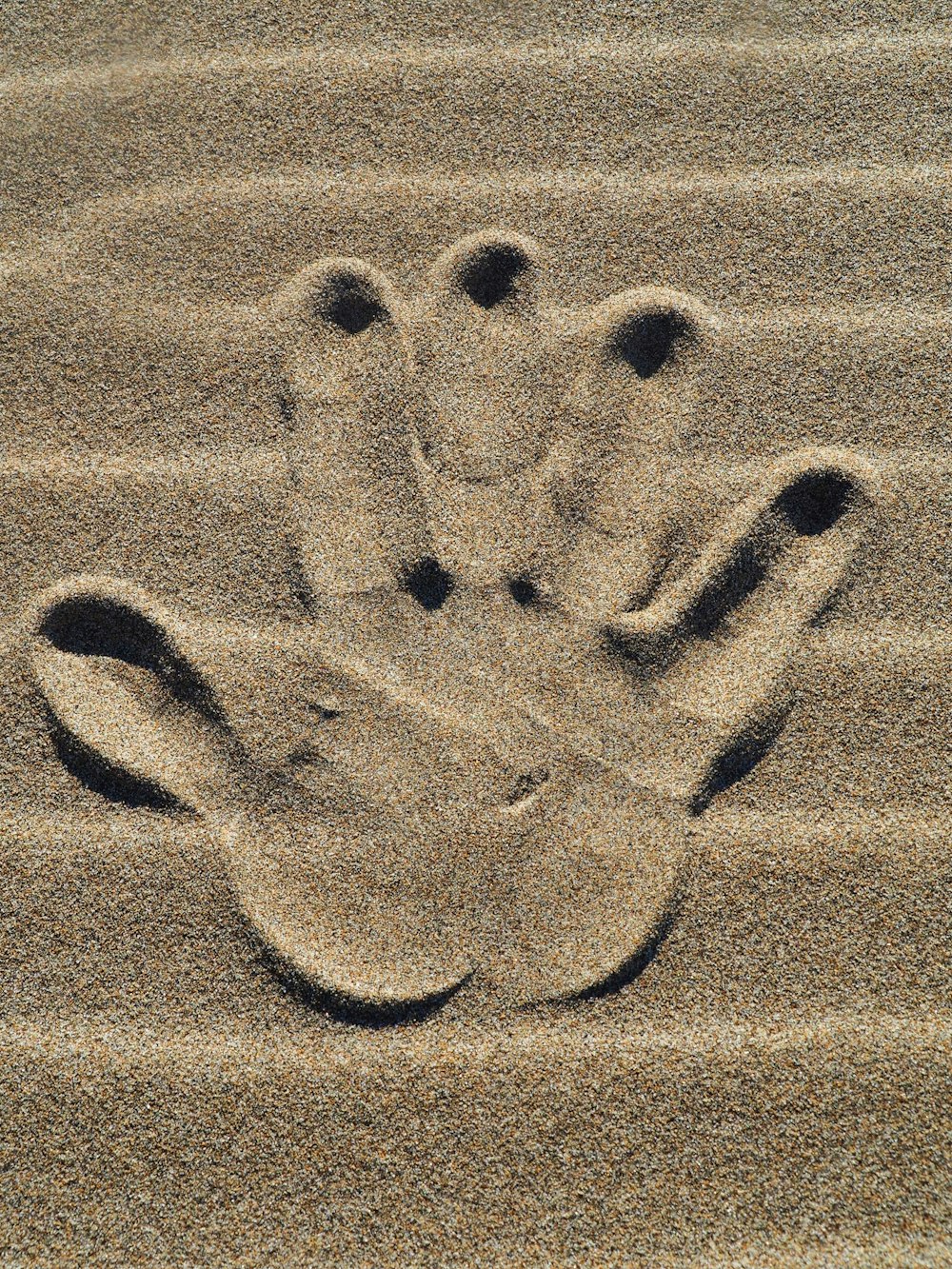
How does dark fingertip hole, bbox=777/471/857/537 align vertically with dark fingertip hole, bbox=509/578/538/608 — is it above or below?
above

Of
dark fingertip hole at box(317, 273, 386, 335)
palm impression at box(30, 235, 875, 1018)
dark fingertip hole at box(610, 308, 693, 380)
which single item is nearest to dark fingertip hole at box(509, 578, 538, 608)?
palm impression at box(30, 235, 875, 1018)

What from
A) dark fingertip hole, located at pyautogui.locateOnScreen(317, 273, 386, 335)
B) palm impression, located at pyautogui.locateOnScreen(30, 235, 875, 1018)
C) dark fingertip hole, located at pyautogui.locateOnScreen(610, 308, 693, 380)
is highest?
dark fingertip hole, located at pyautogui.locateOnScreen(317, 273, 386, 335)

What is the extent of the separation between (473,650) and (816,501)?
0.63 meters

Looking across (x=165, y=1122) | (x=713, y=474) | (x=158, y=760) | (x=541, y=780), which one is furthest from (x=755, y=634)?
(x=165, y=1122)

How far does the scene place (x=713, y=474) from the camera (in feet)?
4.69

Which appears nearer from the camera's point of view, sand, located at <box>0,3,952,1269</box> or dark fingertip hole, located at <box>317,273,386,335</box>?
sand, located at <box>0,3,952,1269</box>

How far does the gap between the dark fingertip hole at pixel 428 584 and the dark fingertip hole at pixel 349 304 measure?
1.42 feet

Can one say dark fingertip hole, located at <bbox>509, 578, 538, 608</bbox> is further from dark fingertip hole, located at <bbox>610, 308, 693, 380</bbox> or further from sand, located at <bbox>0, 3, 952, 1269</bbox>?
dark fingertip hole, located at <bbox>610, 308, 693, 380</bbox>

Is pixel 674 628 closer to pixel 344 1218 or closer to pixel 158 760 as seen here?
pixel 158 760

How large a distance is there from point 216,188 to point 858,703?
1.41 meters

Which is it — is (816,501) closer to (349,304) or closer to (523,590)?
(523,590)

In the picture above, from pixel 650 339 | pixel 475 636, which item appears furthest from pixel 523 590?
pixel 650 339

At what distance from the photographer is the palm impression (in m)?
1.32

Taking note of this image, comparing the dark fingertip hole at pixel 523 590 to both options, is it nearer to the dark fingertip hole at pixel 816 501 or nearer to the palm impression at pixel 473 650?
the palm impression at pixel 473 650
